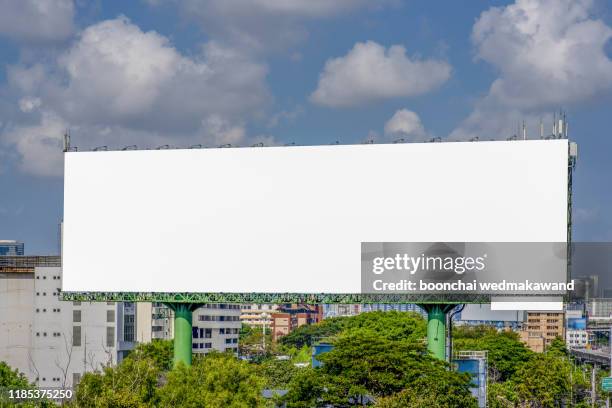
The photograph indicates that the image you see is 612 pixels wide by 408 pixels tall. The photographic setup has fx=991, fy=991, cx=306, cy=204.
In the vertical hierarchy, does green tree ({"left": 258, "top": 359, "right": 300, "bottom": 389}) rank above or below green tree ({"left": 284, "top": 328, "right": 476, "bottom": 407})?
below

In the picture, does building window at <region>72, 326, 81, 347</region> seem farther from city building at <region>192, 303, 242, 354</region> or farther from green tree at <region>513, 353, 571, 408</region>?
green tree at <region>513, 353, 571, 408</region>

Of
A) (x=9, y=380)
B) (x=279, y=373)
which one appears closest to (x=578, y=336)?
(x=279, y=373)

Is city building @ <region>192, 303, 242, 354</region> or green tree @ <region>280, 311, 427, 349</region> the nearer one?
green tree @ <region>280, 311, 427, 349</region>

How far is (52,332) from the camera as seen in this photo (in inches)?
2805

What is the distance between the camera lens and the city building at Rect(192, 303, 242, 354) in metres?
93.5

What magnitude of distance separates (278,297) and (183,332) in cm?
521

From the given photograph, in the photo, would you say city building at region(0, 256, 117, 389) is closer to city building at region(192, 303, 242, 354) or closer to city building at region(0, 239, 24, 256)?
city building at region(192, 303, 242, 354)

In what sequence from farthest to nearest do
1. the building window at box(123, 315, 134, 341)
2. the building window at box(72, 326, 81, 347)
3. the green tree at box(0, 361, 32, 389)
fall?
the building window at box(123, 315, 134, 341)
the building window at box(72, 326, 81, 347)
the green tree at box(0, 361, 32, 389)

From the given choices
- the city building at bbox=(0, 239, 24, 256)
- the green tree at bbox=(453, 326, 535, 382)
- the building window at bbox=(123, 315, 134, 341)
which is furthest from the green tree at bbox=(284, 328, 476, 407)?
the city building at bbox=(0, 239, 24, 256)

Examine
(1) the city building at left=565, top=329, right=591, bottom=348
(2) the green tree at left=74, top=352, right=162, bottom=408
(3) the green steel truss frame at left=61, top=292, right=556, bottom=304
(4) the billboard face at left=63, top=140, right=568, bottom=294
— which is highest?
(4) the billboard face at left=63, top=140, right=568, bottom=294

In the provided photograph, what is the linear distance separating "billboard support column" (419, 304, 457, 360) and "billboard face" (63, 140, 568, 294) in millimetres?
3446

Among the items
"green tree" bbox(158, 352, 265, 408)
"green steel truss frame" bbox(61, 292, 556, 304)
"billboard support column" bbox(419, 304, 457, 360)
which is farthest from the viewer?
"green steel truss frame" bbox(61, 292, 556, 304)

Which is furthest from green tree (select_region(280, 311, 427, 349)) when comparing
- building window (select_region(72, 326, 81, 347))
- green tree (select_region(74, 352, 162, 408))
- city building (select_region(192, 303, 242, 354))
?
green tree (select_region(74, 352, 162, 408))

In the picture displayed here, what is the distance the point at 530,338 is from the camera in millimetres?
118062
